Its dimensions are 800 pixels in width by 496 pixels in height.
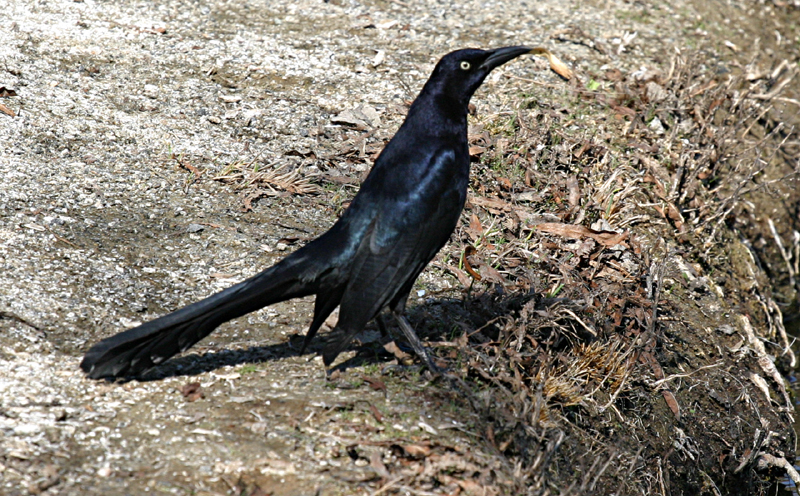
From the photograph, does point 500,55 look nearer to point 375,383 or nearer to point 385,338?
point 385,338

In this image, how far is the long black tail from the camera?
360cm

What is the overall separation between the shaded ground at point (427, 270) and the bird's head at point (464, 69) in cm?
119

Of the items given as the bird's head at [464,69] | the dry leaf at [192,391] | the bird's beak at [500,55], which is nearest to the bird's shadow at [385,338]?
the dry leaf at [192,391]

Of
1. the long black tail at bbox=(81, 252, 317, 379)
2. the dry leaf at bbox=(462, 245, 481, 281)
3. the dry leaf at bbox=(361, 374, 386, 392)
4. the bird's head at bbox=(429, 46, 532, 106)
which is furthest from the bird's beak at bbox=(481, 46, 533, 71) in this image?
the dry leaf at bbox=(361, 374, 386, 392)

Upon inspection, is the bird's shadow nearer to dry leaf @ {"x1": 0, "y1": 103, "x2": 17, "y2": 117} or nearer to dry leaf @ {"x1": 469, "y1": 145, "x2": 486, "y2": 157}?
dry leaf @ {"x1": 469, "y1": 145, "x2": 486, "y2": 157}

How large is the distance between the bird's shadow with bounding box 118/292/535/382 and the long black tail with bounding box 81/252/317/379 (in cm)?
19

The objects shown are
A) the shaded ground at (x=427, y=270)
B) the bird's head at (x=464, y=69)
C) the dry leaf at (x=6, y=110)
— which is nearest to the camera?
the shaded ground at (x=427, y=270)

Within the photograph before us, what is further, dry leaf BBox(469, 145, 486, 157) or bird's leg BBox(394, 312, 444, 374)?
dry leaf BBox(469, 145, 486, 157)

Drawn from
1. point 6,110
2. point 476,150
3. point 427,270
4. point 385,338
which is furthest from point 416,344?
point 6,110

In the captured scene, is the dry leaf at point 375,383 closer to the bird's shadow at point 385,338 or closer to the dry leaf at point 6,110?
the bird's shadow at point 385,338

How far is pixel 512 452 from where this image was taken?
3635 mm

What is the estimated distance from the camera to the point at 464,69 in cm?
427

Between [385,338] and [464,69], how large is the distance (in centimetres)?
157

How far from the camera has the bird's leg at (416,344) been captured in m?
4.02
